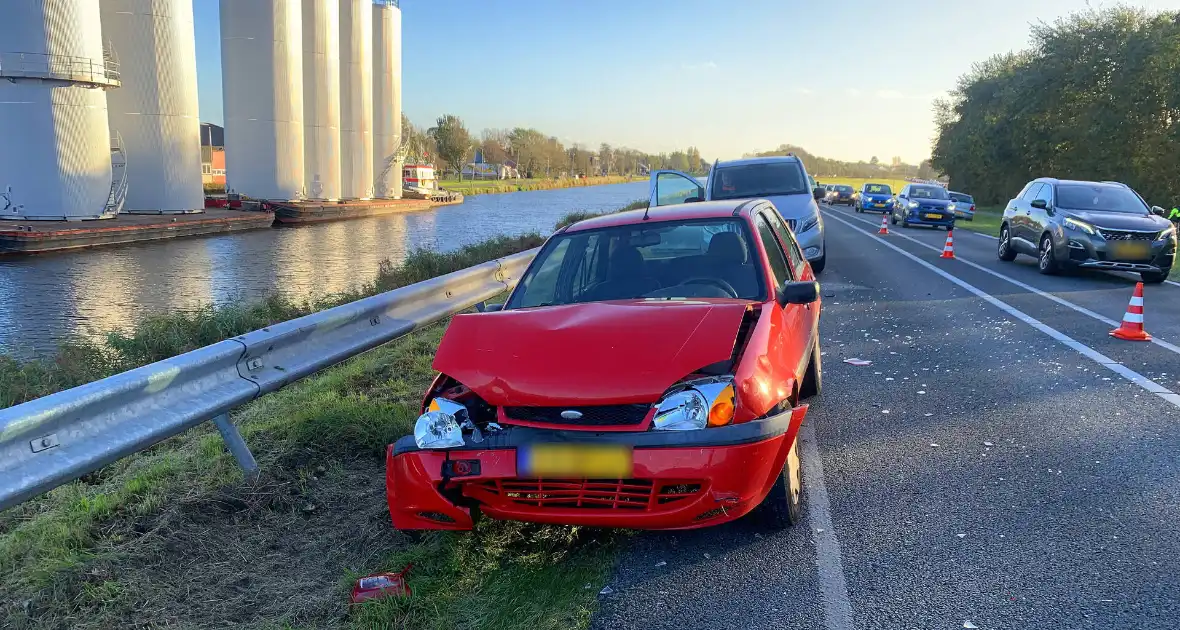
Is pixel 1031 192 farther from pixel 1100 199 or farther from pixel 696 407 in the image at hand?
pixel 696 407

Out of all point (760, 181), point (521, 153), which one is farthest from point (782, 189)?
point (521, 153)

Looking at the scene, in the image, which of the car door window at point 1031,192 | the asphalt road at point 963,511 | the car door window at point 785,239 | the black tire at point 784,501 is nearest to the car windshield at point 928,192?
the car door window at point 1031,192

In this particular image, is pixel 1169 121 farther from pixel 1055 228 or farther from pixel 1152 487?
pixel 1152 487

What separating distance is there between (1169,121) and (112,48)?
4950cm

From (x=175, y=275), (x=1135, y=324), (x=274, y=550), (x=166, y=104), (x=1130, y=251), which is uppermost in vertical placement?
(x=166, y=104)

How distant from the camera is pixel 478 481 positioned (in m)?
3.40

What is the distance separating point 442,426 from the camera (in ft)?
11.6

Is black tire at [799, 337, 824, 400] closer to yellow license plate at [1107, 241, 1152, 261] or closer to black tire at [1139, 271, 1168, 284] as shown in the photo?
yellow license plate at [1107, 241, 1152, 261]

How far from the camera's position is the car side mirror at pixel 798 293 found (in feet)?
14.3

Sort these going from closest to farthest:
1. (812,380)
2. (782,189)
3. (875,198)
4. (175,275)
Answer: (812,380) < (782,189) < (175,275) < (875,198)

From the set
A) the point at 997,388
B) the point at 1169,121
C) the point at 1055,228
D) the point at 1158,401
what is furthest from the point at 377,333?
the point at 1169,121

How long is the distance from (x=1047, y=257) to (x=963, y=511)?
37.8 feet

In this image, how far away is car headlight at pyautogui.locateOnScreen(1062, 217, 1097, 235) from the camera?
12.7 meters

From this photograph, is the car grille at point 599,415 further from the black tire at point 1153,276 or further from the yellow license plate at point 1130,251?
the black tire at point 1153,276
